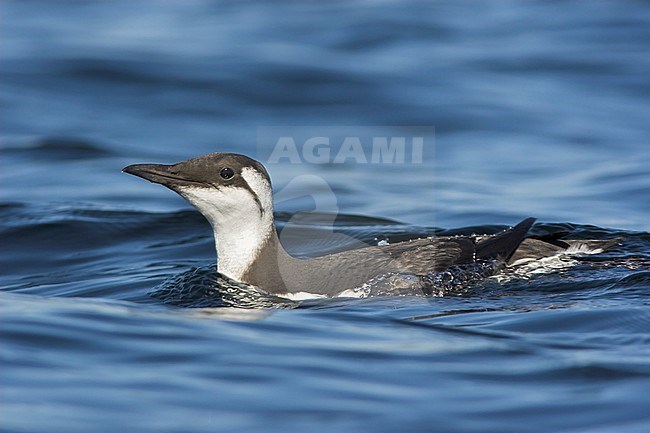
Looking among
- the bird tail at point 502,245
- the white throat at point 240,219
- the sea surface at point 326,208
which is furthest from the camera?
the bird tail at point 502,245

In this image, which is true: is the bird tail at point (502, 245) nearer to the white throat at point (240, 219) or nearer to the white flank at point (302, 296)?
the white flank at point (302, 296)

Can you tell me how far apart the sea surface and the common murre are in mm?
234

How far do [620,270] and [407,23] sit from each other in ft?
44.1

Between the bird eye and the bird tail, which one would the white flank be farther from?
the bird tail

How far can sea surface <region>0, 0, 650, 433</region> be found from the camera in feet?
18.2

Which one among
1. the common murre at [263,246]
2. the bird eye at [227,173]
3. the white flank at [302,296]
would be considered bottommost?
the white flank at [302,296]

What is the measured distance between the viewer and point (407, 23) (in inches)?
825

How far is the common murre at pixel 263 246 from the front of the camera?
304 inches

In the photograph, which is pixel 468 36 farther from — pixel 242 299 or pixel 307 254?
pixel 242 299

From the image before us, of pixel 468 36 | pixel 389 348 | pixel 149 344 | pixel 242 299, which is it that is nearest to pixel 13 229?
pixel 242 299

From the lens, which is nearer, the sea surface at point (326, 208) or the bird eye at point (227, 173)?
the sea surface at point (326, 208)

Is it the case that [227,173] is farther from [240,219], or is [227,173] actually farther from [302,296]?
[302,296]

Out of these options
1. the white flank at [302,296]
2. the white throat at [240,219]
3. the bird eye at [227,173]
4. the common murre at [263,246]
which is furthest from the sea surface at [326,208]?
the bird eye at [227,173]

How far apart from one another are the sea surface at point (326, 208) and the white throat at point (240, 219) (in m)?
0.36
